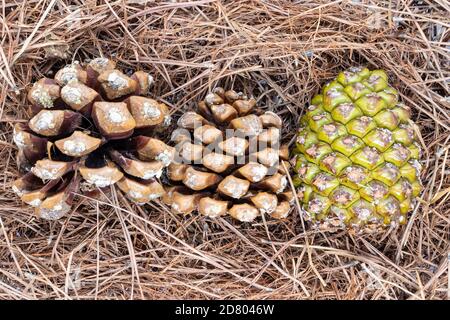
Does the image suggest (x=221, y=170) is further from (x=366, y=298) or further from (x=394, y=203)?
(x=366, y=298)

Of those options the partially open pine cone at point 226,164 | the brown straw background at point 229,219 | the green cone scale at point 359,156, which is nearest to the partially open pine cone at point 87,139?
the partially open pine cone at point 226,164

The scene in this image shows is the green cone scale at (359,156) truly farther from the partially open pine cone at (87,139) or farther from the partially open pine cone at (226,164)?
the partially open pine cone at (87,139)

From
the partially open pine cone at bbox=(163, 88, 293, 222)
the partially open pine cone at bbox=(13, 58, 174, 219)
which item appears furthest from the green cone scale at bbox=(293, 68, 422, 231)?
the partially open pine cone at bbox=(13, 58, 174, 219)

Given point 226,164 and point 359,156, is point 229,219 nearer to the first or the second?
point 226,164

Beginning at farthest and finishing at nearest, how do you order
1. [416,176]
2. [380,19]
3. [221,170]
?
[380,19], [416,176], [221,170]

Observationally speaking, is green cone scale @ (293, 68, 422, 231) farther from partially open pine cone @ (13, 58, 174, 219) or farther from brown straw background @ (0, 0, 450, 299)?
partially open pine cone @ (13, 58, 174, 219)
